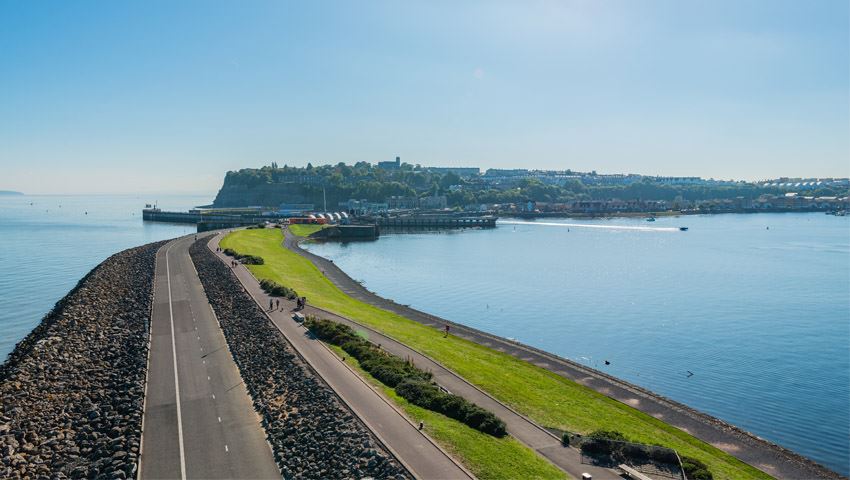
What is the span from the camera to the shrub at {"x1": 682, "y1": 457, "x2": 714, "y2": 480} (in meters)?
26.6

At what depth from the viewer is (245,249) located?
363 ft

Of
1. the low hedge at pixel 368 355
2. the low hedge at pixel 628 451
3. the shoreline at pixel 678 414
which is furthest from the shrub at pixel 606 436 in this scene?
the low hedge at pixel 368 355

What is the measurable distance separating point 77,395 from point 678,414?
41488 millimetres

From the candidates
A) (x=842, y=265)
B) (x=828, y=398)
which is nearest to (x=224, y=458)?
(x=828, y=398)

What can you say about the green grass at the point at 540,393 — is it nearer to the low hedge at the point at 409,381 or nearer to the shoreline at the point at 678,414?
the shoreline at the point at 678,414

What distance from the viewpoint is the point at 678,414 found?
126ft

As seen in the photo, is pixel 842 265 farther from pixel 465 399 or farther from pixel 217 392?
pixel 217 392

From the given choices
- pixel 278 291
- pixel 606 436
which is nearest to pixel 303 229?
pixel 278 291

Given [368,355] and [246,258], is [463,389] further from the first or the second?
[246,258]

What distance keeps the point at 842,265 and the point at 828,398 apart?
89766mm

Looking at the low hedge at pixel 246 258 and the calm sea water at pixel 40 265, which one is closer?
the calm sea water at pixel 40 265

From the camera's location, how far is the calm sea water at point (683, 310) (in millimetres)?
43719

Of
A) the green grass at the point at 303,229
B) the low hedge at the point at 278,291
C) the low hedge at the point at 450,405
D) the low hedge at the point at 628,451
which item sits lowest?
the low hedge at the point at 628,451

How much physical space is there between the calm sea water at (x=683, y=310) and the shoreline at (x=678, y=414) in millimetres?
2470
